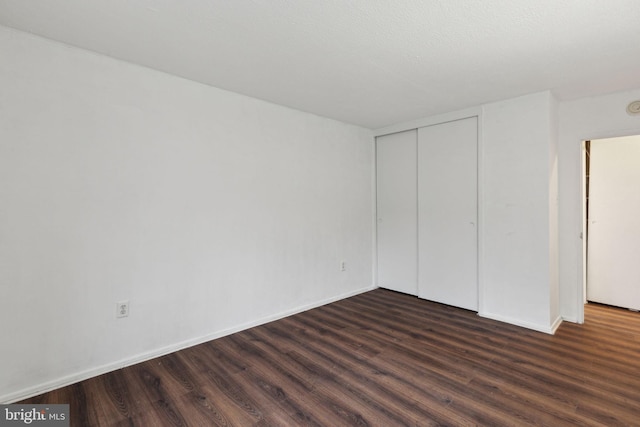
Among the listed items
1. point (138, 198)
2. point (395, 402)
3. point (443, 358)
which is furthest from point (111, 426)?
point (443, 358)

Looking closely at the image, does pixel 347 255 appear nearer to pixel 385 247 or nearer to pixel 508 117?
pixel 385 247

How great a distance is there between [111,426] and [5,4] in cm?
243

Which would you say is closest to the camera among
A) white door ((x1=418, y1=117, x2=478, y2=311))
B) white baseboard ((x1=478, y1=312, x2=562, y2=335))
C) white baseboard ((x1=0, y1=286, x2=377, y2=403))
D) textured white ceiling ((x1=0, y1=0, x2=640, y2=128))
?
textured white ceiling ((x1=0, y1=0, x2=640, y2=128))

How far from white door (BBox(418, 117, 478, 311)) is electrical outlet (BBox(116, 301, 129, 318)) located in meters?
3.27

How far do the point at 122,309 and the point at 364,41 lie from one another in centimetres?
263

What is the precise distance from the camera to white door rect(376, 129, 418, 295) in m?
4.13

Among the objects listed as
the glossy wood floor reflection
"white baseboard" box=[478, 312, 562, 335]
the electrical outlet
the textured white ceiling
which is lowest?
the glossy wood floor reflection

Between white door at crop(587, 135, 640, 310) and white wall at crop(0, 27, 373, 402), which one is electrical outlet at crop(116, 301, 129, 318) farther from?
white door at crop(587, 135, 640, 310)

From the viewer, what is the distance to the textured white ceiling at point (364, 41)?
1.71 metres

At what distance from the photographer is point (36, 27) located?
6.28 feet

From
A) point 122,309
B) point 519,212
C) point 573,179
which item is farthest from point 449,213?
point 122,309

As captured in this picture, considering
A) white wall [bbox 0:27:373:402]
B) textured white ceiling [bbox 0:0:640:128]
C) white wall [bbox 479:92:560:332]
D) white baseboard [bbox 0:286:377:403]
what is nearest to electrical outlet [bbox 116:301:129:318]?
white wall [bbox 0:27:373:402]

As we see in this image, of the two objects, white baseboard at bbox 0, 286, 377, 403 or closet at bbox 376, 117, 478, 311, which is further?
closet at bbox 376, 117, 478, 311

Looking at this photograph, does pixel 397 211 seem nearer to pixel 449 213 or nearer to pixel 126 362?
pixel 449 213
